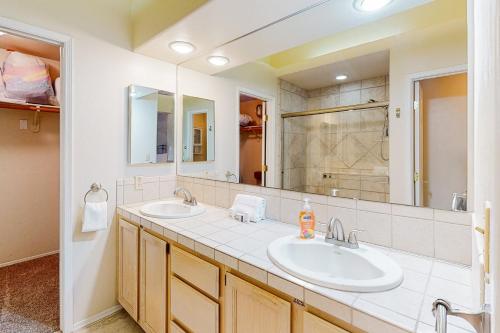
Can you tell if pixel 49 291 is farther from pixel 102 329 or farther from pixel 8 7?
pixel 8 7

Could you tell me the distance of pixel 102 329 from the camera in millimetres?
1795

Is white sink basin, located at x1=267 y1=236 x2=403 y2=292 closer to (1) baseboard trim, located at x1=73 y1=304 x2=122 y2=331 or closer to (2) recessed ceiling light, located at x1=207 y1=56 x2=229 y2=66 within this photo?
(2) recessed ceiling light, located at x1=207 y1=56 x2=229 y2=66

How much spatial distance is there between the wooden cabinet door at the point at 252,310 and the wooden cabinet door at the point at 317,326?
0.24ft

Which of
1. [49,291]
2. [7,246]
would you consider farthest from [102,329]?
[7,246]

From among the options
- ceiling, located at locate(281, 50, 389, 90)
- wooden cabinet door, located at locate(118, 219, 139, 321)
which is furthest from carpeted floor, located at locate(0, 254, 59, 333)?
ceiling, located at locate(281, 50, 389, 90)

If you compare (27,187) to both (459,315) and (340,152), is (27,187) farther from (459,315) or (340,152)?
(459,315)

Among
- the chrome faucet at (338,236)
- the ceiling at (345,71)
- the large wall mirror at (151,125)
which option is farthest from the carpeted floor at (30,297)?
the ceiling at (345,71)

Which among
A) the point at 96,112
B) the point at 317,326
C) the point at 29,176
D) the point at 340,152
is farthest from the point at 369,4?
the point at 29,176

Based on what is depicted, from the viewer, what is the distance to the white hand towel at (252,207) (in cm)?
158

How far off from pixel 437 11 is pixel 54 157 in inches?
142

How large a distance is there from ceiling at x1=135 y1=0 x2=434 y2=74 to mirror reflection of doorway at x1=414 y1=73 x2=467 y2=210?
0.44 m

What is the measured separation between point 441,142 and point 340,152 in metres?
0.43

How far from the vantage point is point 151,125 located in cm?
212

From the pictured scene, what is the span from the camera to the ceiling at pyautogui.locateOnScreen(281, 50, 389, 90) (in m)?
1.24
